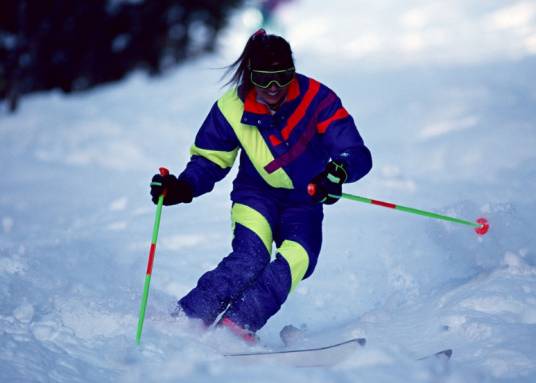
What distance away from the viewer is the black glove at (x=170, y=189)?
11.2ft

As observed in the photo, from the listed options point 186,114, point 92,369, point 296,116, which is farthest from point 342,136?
point 186,114

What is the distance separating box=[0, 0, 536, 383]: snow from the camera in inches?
114

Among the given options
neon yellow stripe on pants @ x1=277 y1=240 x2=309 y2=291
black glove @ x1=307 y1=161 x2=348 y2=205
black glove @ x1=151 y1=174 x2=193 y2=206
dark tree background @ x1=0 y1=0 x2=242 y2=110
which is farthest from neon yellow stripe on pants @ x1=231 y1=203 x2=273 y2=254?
dark tree background @ x1=0 y1=0 x2=242 y2=110

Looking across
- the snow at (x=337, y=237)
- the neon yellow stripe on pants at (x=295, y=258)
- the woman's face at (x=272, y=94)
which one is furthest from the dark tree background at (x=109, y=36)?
the neon yellow stripe on pants at (x=295, y=258)

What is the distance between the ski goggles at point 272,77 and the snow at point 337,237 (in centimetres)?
128

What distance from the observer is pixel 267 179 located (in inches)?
142

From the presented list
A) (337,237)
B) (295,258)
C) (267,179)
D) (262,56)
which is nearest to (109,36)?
(337,237)

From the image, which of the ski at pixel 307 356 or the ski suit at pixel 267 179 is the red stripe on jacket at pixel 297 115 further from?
the ski at pixel 307 356

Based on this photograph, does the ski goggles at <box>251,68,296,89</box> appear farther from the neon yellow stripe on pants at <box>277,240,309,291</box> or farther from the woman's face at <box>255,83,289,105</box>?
the neon yellow stripe on pants at <box>277,240,309,291</box>

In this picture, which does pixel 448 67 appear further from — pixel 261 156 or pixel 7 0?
→ pixel 7 0

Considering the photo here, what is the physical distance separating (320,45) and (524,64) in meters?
7.20

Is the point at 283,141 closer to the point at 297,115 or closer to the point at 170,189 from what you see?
the point at 297,115

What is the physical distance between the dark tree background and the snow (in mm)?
5334

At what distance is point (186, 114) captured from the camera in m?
10.8
